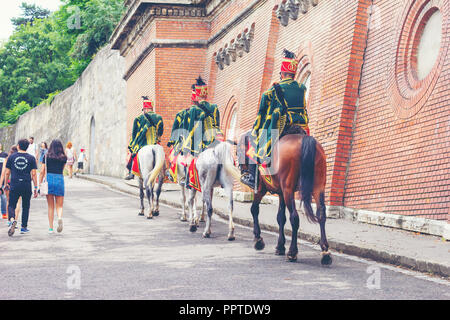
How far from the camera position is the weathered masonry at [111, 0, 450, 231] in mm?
10773

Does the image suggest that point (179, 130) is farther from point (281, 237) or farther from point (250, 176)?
point (281, 237)

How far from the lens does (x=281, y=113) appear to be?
8820 millimetres

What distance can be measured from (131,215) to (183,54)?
1106 centimetres

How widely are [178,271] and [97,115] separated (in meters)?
34.5

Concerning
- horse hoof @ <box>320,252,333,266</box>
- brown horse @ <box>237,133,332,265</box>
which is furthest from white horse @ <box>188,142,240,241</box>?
horse hoof @ <box>320,252,333,266</box>

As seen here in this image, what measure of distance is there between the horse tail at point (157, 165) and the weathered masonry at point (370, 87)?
3436 mm

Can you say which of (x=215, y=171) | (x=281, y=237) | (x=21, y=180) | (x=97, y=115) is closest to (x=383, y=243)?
(x=281, y=237)

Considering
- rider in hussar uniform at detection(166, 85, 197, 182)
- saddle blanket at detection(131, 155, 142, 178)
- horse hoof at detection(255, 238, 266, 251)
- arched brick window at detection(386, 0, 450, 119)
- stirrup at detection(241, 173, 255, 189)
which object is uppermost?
arched brick window at detection(386, 0, 450, 119)

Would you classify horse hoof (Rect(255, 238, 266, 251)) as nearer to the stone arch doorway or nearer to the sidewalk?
the sidewalk

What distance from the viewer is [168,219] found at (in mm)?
14406

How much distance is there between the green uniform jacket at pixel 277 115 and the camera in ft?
28.9

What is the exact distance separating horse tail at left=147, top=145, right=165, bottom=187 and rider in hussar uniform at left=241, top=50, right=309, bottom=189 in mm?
5394

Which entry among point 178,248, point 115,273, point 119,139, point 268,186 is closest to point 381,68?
point 268,186
